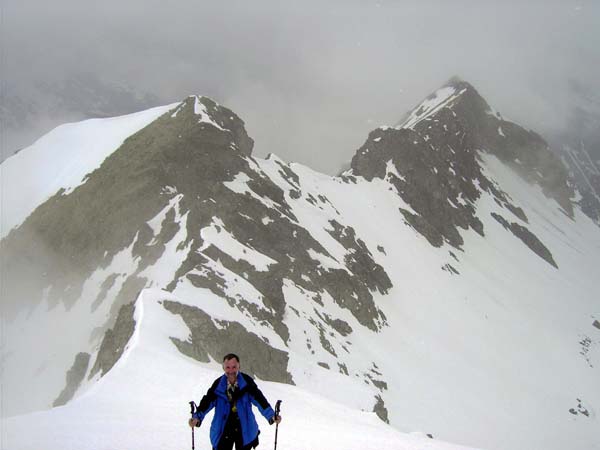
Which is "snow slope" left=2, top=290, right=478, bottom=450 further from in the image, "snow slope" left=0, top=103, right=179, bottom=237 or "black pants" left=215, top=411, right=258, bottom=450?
"snow slope" left=0, top=103, right=179, bottom=237

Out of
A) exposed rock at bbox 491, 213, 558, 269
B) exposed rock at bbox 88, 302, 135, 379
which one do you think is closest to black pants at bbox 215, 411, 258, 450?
exposed rock at bbox 88, 302, 135, 379

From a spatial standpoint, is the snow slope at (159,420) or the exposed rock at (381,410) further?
the exposed rock at (381,410)

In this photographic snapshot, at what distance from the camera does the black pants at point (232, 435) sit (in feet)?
25.2

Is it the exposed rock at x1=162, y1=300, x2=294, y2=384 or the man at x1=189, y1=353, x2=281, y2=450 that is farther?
the exposed rock at x1=162, y1=300, x2=294, y2=384

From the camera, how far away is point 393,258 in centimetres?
7219

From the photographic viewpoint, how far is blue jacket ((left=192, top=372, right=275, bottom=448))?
25.2 ft

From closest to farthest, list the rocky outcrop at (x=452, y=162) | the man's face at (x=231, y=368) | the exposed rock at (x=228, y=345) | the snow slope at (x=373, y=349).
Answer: the man's face at (x=231, y=368) < the snow slope at (x=373, y=349) < the exposed rock at (x=228, y=345) < the rocky outcrop at (x=452, y=162)

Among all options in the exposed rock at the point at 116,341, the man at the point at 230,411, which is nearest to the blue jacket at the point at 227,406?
the man at the point at 230,411

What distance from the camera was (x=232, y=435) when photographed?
773cm

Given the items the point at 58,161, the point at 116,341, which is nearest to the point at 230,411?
the point at 116,341

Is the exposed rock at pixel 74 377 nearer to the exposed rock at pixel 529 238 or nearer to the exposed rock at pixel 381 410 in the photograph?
the exposed rock at pixel 381 410

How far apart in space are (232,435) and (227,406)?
0.46 meters

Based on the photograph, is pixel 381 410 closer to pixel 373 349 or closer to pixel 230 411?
pixel 373 349

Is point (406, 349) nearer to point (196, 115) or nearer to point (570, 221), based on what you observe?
point (196, 115)
